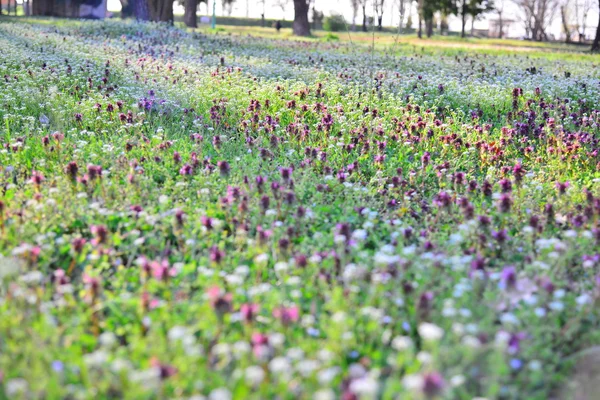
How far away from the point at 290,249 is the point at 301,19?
117 ft

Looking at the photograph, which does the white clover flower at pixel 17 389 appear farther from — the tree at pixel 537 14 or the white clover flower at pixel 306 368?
the tree at pixel 537 14

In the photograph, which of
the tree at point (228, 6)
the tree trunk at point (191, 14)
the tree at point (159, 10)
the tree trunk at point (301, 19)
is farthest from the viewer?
the tree at point (228, 6)

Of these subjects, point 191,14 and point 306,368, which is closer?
point 306,368

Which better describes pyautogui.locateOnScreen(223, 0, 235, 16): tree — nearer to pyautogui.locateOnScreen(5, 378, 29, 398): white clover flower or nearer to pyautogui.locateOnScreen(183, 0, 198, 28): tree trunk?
pyautogui.locateOnScreen(183, 0, 198, 28): tree trunk

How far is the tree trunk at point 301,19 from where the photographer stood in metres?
38.2

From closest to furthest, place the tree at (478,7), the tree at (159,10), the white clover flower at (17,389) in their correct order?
the white clover flower at (17,389), the tree at (159,10), the tree at (478,7)

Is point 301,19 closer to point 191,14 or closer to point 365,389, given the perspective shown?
point 191,14

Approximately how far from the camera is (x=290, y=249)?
4.80 meters

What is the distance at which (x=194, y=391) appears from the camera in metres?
3.14

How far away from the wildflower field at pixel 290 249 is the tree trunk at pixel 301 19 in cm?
2930

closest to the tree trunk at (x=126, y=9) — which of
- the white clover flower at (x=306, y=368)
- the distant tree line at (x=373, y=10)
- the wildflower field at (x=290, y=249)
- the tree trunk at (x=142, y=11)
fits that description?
the distant tree line at (x=373, y=10)

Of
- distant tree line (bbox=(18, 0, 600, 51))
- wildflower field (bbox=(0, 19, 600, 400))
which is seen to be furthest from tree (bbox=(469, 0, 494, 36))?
wildflower field (bbox=(0, 19, 600, 400))

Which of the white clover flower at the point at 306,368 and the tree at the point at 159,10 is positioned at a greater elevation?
the tree at the point at 159,10

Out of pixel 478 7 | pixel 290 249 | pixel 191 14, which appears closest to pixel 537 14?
pixel 478 7
